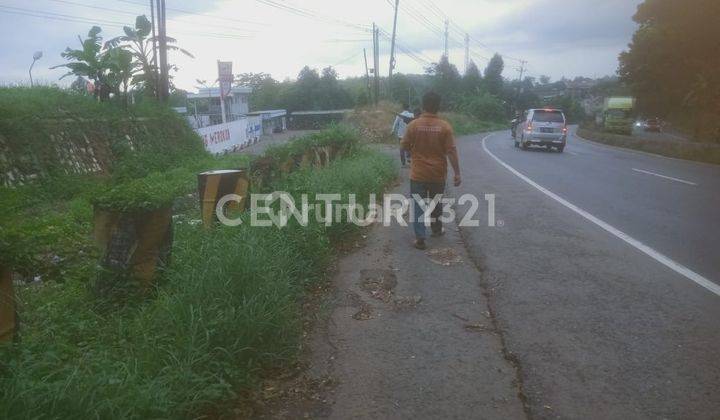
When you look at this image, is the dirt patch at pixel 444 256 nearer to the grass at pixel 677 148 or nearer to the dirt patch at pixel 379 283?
the dirt patch at pixel 379 283

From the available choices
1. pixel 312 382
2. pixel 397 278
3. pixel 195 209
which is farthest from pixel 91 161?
pixel 312 382

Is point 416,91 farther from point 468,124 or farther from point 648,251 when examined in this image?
point 648,251

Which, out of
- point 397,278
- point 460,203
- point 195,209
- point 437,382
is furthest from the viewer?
point 460,203

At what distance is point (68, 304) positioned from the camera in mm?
4941

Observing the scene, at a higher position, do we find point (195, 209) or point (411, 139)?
point (411, 139)

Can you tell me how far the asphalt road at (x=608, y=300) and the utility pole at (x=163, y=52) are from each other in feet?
44.0

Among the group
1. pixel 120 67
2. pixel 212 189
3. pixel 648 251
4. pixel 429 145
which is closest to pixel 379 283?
pixel 429 145

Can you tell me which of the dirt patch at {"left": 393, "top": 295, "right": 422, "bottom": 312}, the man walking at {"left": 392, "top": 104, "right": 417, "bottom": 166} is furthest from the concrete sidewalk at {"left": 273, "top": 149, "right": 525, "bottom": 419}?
the man walking at {"left": 392, "top": 104, "right": 417, "bottom": 166}

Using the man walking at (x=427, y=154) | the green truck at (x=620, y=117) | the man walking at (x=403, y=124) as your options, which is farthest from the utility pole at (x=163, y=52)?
the green truck at (x=620, y=117)

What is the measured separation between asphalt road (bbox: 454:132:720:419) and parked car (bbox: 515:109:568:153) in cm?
1510

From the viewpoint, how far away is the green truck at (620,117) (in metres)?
48.2

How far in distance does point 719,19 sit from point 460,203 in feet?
58.0

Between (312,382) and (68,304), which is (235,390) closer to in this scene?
(312,382)

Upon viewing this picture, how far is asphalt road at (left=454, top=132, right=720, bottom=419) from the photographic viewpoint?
3.59m
